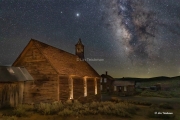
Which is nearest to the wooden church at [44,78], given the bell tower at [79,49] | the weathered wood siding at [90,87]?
the weathered wood siding at [90,87]

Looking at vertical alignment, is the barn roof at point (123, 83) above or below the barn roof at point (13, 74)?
below

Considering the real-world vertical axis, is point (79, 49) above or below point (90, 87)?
above

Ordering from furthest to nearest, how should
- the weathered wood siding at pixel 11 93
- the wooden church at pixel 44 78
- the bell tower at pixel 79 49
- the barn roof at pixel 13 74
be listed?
the bell tower at pixel 79 49 → the wooden church at pixel 44 78 → the barn roof at pixel 13 74 → the weathered wood siding at pixel 11 93

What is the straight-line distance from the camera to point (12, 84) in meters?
16.6

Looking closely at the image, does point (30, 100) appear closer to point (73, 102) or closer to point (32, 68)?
point (32, 68)

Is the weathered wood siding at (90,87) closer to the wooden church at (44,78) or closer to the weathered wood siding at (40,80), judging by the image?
the wooden church at (44,78)

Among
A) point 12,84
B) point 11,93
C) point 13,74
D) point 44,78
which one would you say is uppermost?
point 13,74

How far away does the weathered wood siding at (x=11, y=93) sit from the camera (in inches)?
612

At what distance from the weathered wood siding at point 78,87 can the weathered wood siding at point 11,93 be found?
6272 millimetres

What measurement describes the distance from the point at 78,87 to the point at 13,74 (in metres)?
8.15

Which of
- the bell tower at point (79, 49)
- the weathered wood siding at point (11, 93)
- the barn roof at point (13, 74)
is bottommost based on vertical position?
the weathered wood siding at point (11, 93)

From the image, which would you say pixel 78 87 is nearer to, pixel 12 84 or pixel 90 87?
pixel 90 87

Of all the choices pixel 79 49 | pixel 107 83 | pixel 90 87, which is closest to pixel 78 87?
pixel 90 87

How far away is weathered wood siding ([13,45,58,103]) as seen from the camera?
1823 cm
